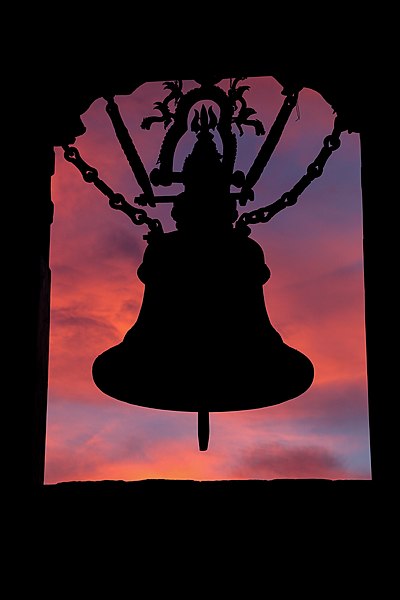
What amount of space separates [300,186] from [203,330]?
509 millimetres

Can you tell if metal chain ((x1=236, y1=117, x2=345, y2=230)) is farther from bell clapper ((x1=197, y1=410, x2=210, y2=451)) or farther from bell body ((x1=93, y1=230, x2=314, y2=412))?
bell clapper ((x1=197, y1=410, x2=210, y2=451))

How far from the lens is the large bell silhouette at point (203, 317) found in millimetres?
2814

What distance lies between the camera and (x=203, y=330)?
2.80m

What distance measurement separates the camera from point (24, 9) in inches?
101

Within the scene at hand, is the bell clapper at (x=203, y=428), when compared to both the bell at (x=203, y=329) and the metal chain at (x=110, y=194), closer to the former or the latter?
the bell at (x=203, y=329)

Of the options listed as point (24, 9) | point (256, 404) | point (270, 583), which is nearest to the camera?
point (270, 583)

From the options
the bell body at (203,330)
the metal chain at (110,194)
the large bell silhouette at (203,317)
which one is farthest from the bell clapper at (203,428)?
the metal chain at (110,194)

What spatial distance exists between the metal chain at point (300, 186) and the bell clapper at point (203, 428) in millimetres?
640

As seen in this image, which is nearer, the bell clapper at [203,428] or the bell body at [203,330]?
the bell body at [203,330]

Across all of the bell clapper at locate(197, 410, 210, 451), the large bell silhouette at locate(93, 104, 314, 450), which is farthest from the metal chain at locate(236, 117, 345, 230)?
the bell clapper at locate(197, 410, 210, 451)

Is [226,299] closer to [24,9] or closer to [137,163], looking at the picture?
[137,163]

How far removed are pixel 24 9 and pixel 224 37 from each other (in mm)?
555

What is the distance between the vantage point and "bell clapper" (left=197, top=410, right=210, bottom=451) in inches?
115

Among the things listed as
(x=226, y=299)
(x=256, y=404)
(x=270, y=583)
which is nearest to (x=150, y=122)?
(x=226, y=299)
